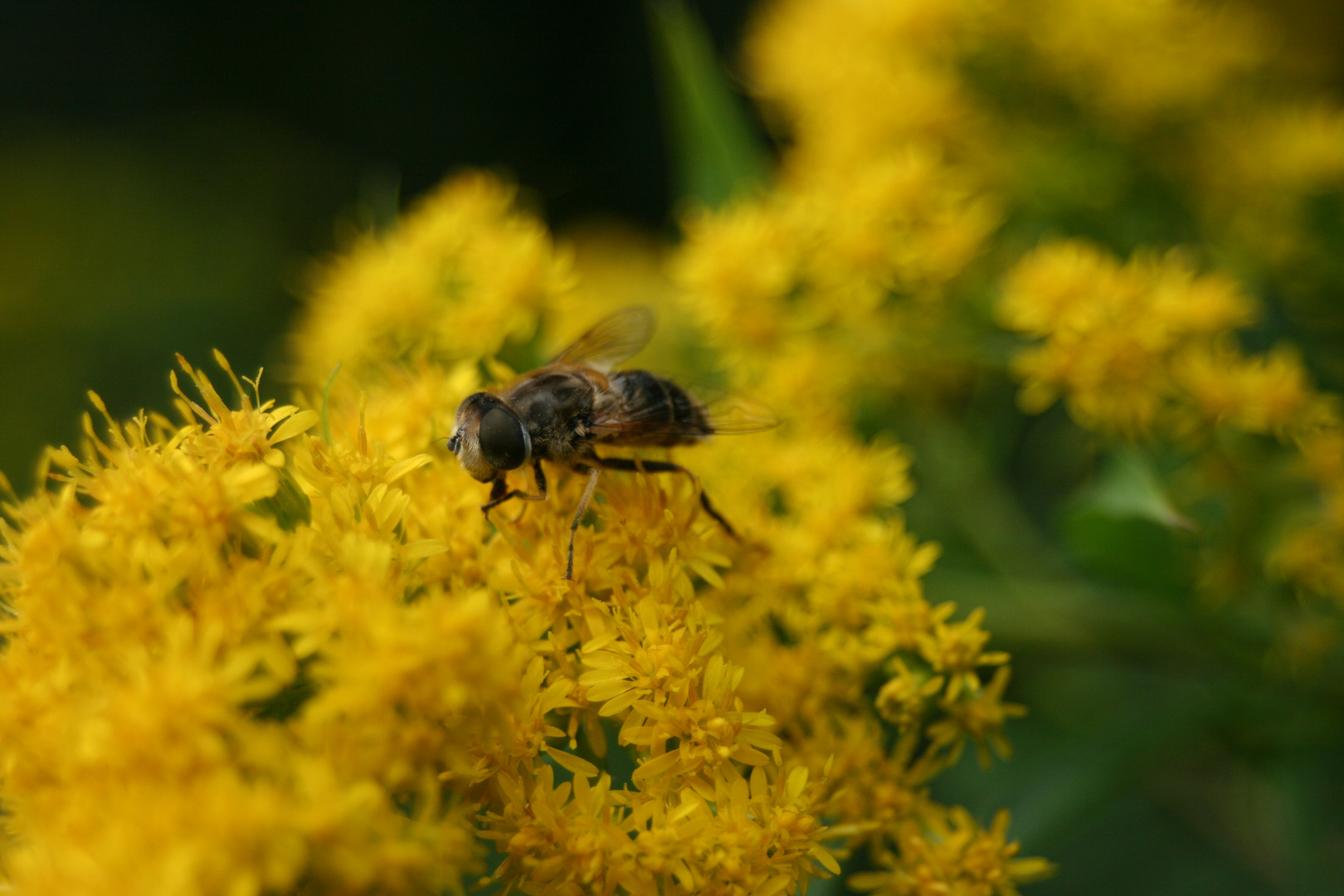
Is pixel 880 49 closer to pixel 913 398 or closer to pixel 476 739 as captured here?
pixel 913 398

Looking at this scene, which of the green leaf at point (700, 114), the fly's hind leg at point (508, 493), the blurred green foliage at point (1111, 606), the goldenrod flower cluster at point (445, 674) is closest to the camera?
the goldenrod flower cluster at point (445, 674)

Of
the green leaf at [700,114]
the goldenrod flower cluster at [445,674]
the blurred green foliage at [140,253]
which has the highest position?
the blurred green foliage at [140,253]

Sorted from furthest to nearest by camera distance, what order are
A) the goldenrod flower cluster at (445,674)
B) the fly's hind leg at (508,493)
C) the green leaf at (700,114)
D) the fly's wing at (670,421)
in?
the green leaf at (700,114), the fly's wing at (670,421), the fly's hind leg at (508,493), the goldenrod flower cluster at (445,674)

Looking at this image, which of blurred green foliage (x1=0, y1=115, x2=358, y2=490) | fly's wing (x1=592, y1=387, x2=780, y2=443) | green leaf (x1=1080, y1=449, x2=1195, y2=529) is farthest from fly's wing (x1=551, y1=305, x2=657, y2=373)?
blurred green foliage (x1=0, y1=115, x2=358, y2=490)

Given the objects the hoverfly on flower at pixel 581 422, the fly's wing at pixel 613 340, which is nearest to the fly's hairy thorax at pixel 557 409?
the hoverfly on flower at pixel 581 422

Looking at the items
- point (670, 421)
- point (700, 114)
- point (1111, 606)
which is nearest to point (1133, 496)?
point (1111, 606)

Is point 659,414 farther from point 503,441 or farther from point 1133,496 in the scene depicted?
point 1133,496

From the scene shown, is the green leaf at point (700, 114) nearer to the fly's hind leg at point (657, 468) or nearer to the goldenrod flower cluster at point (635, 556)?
the goldenrod flower cluster at point (635, 556)
